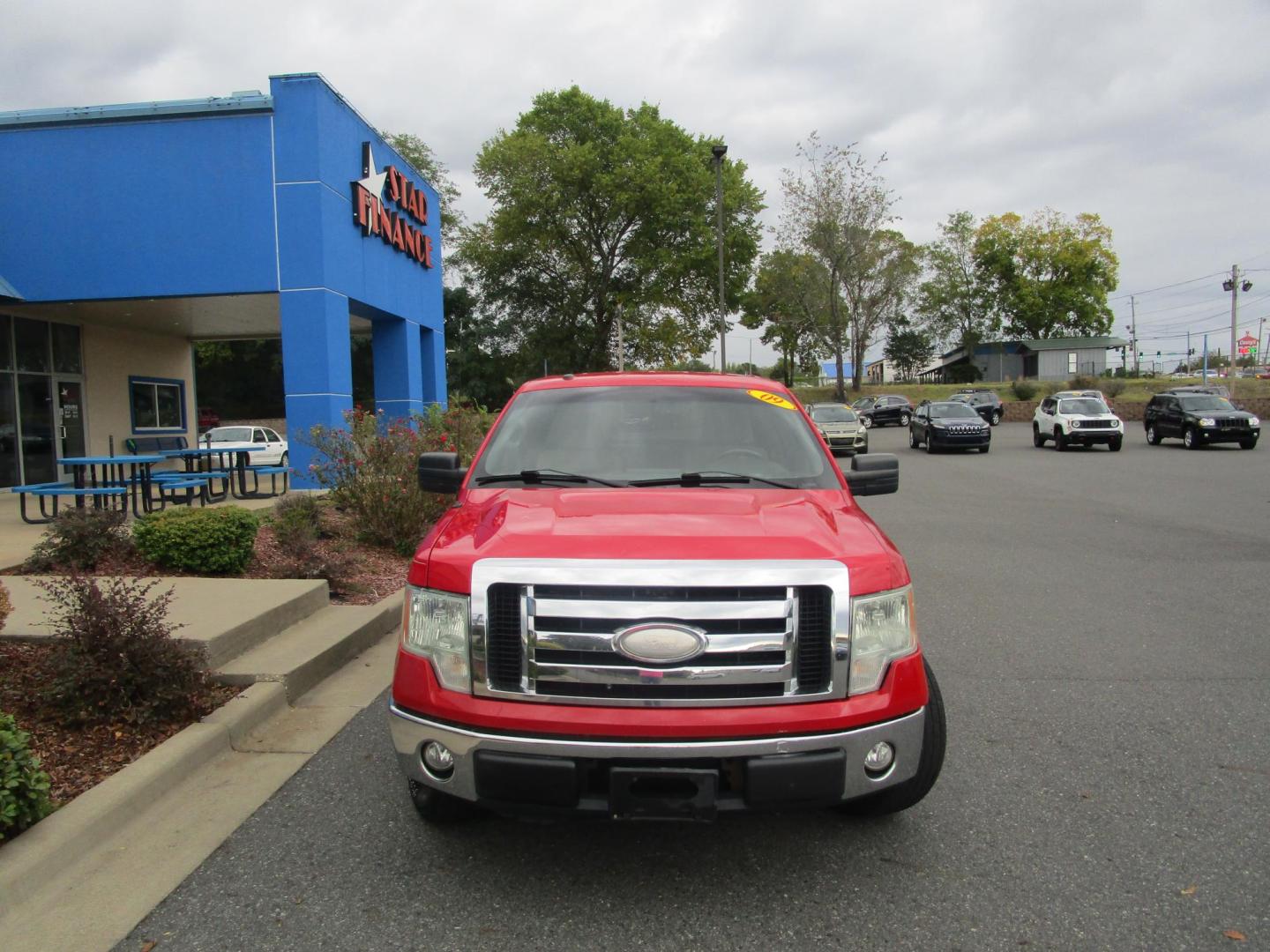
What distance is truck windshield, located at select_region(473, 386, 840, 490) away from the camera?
4.04 m

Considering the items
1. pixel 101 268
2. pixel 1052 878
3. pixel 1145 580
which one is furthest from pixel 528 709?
pixel 101 268

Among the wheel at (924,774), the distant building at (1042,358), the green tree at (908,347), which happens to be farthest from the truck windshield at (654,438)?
the green tree at (908,347)

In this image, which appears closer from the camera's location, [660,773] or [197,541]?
[660,773]

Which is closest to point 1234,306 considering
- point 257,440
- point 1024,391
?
point 1024,391

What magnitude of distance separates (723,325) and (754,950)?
30.1 meters

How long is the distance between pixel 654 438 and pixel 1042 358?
74.6 m

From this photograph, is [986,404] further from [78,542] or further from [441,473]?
[441,473]

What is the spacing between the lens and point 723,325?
31.9 m

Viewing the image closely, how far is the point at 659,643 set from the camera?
8.92 ft

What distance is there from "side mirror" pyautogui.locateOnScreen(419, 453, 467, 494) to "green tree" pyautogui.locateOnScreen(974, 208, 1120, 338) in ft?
247

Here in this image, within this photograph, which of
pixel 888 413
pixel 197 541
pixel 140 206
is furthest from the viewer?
pixel 888 413

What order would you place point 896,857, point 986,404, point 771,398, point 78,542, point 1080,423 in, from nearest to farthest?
point 896,857 → point 771,398 → point 78,542 → point 1080,423 → point 986,404

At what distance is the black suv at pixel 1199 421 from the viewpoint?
24.4 metres

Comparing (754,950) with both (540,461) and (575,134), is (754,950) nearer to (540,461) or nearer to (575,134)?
(540,461)
